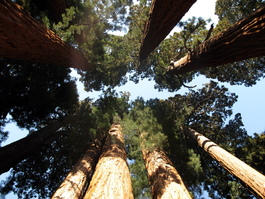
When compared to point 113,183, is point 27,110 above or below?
above

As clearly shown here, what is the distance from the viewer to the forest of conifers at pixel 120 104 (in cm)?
385

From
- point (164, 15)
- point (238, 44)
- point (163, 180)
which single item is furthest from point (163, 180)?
point (164, 15)

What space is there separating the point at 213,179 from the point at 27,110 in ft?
40.8

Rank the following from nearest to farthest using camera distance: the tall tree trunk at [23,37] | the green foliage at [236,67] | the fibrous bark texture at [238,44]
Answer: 1. the tall tree trunk at [23,37]
2. the fibrous bark texture at [238,44]
3. the green foliage at [236,67]

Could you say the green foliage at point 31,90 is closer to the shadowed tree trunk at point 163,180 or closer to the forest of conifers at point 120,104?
the forest of conifers at point 120,104

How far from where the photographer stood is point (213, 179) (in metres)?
10.2

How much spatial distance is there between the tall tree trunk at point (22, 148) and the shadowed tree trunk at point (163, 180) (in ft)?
17.6

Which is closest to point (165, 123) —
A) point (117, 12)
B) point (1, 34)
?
point (117, 12)

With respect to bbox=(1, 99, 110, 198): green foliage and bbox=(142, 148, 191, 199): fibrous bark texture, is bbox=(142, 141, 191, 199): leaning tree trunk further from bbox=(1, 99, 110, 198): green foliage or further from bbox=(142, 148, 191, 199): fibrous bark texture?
bbox=(1, 99, 110, 198): green foliage

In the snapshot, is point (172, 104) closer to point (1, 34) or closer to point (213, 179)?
point (213, 179)

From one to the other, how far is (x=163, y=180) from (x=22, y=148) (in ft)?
20.7

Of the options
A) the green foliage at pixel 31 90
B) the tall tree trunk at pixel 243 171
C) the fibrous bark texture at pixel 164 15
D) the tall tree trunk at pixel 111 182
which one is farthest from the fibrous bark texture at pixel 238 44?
the green foliage at pixel 31 90

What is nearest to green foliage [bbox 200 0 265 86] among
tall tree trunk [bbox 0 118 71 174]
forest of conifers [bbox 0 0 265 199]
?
forest of conifers [bbox 0 0 265 199]

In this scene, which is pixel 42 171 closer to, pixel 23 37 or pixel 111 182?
pixel 111 182
